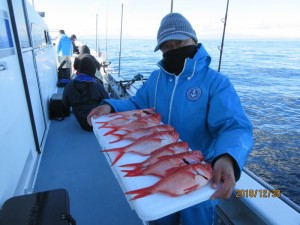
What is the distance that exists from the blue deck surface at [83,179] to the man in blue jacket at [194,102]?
2.30 feet

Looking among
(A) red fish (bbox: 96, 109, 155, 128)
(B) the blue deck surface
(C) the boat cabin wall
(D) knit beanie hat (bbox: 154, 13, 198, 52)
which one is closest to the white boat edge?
(C) the boat cabin wall

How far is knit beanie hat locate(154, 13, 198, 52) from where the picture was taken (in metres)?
1.52

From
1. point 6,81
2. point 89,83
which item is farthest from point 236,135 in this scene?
point 89,83

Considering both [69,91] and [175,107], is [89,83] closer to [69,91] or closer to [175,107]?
[69,91]

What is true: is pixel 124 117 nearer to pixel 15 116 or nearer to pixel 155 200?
pixel 155 200

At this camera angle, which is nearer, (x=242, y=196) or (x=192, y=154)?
(x=192, y=154)

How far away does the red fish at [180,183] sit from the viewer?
985 millimetres

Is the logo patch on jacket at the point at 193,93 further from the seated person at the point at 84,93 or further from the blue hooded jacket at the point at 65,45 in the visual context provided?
the blue hooded jacket at the point at 65,45

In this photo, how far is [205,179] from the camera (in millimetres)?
1034

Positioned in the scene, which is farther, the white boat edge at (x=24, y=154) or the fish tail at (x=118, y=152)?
the white boat edge at (x=24, y=154)

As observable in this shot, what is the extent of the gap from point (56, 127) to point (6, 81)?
2263 mm

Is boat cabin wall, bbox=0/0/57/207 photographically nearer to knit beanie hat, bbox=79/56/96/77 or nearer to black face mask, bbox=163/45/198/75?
knit beanie hat, bbox=79/56/96/77

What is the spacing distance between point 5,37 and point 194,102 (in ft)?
6.52
